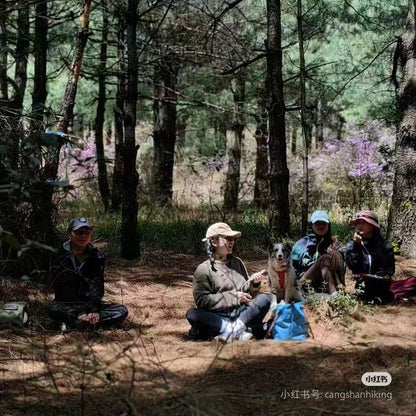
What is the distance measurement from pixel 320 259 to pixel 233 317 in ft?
4.25

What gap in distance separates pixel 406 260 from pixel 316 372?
Result: 420cm

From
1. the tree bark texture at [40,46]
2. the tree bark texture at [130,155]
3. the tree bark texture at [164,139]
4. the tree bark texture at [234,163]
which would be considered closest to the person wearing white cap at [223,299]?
the tree bark texture at [130,155]

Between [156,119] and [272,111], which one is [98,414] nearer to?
[272,111]

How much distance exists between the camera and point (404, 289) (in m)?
6.22

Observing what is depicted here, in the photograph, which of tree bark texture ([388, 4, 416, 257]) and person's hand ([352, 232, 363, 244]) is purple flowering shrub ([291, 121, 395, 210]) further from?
person's hand ([352, 232, 363, 244])

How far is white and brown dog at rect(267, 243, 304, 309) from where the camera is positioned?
510 cm

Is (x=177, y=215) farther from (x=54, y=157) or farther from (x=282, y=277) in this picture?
(x=282, y=277)

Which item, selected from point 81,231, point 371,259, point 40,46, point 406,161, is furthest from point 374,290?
point 40,46

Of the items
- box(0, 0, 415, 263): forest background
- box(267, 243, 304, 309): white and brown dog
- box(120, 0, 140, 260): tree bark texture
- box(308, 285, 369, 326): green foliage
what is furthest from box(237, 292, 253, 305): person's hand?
box(120, 0, 140, 260): tree bark texture

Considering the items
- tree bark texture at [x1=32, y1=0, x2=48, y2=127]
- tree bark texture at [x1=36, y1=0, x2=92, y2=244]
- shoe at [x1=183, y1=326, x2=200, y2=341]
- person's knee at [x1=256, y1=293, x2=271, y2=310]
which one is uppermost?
tree bark texture at [x1=32, y1=0, x2=48, y2=127]

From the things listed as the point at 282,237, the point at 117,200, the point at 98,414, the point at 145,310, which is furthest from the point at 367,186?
the point at 98,414

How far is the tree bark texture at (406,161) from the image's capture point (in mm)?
7773

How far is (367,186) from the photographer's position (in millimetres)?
11695

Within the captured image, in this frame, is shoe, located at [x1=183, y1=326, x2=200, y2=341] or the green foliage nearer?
shoe, located at [x1=183, y1=326, x2=200, y2=341]
